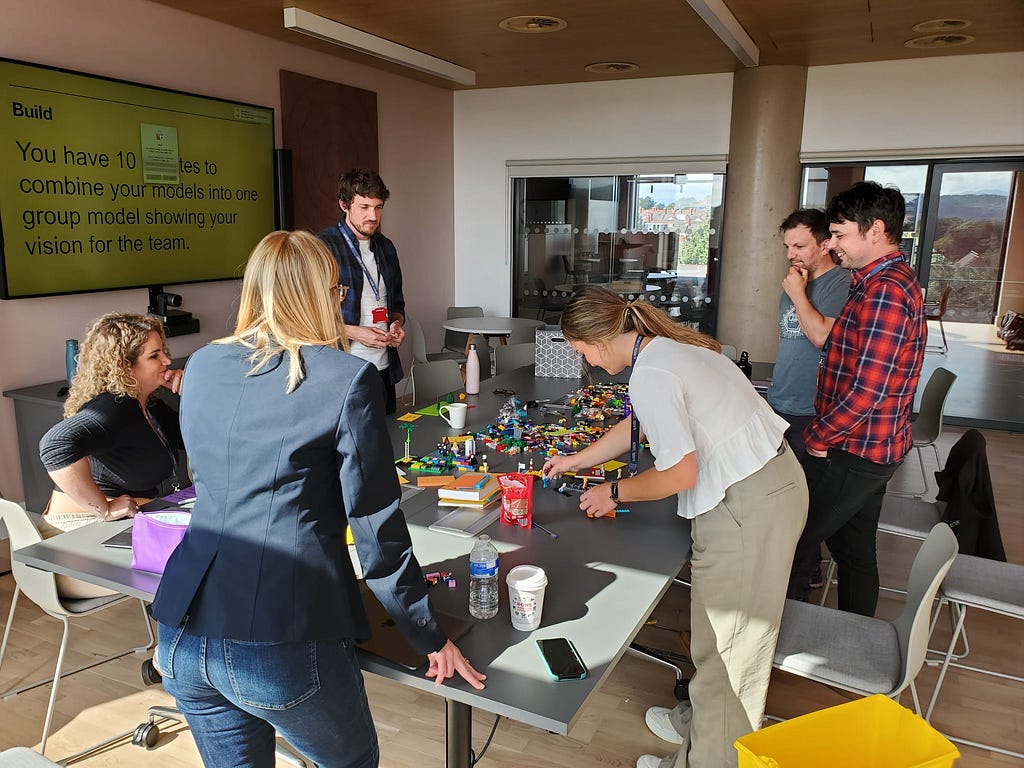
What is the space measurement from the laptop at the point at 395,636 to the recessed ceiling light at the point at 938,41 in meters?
5.56

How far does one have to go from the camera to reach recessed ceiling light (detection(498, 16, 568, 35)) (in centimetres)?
490

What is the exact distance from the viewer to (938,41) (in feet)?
17.9

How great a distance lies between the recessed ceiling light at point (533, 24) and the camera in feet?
16.1

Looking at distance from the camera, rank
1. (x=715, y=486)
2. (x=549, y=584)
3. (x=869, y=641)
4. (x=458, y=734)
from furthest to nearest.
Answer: (x=869, y=641)
(x=715, y=486)
(x=549, y=584)
(x=458, y=734)

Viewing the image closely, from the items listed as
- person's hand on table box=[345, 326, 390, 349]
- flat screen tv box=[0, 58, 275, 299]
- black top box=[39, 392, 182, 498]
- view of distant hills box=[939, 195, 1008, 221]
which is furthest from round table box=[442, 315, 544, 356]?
view of distant hills box=[939, 195, 1008, 221]

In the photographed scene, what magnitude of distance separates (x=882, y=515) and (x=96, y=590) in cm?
286

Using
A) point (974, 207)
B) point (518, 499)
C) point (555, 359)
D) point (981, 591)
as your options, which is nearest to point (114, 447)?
point (518, 499)

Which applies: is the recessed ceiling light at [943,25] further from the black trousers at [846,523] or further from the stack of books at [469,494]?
the stack of books at [469,494]

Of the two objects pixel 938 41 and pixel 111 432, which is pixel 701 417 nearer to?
pixel 111 432

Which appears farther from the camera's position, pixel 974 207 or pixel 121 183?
pixel 974 207

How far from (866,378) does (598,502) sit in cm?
100

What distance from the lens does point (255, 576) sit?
1.39 metres

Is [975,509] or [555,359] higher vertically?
[555,359]

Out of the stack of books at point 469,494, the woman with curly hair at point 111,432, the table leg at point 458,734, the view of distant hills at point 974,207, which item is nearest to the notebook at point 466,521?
the stack of books at point 469,494
